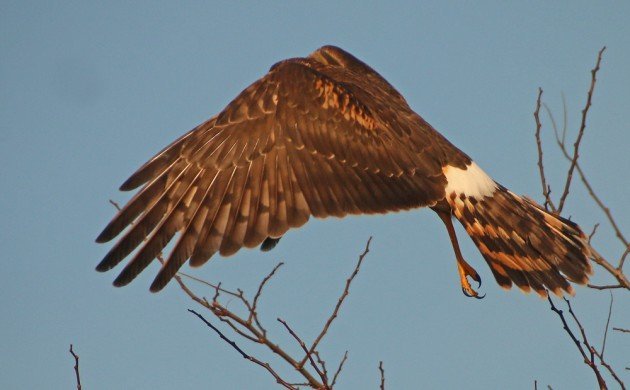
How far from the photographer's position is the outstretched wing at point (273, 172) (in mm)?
4867

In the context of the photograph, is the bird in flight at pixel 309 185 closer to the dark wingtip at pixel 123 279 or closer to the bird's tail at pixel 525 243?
the bird's tail at pixel 525 243

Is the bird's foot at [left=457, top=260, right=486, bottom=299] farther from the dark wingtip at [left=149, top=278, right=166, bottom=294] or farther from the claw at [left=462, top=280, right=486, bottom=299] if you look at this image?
the dark wingtip at [left=149, top=278, right=166, bottom=294]

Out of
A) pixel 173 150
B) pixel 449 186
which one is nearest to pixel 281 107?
pixel 173 150

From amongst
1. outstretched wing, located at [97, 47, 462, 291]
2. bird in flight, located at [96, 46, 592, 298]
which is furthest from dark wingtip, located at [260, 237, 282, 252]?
outstretched wing, located at [97, 47, 462, 291]

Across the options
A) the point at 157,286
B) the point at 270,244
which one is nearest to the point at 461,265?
the point at 270,244

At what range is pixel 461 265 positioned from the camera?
5863 millimetres

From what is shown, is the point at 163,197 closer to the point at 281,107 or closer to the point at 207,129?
the point at 207,129

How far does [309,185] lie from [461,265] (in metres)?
1.45

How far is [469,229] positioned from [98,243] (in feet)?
7.88

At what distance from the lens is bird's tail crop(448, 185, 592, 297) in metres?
5.18

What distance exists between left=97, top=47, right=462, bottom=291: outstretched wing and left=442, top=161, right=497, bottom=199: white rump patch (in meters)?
0.10

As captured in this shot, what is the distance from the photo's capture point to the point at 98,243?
4742 millimetres

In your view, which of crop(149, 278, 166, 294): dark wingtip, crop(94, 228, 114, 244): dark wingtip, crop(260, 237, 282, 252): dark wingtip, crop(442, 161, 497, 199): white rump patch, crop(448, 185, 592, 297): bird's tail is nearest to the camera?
crop(149, 278, 166, 294): dark wingtip

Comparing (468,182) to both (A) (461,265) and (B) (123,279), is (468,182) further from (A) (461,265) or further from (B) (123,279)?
(B) (123,279)
